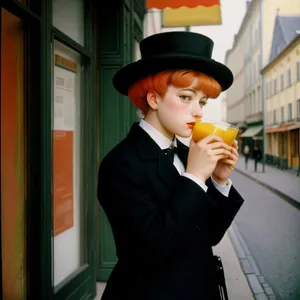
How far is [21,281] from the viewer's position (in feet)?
8.87

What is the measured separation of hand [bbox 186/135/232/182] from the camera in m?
1.50

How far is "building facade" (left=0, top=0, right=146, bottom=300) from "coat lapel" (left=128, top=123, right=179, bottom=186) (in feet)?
3.60

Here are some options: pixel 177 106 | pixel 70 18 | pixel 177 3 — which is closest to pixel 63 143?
pixel 70 18

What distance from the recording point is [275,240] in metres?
6.30

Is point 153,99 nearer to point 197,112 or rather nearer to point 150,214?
point 197,112

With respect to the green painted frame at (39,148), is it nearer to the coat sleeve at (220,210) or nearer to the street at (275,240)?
the coat sleeve at (220,210)

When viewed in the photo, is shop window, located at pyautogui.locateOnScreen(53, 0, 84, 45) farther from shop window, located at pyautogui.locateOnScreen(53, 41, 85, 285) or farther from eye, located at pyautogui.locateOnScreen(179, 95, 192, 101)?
eye, located at pyautogui.locateOnScreen(179, 95, 192, 101)

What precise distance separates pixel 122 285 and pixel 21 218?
1.24 metres

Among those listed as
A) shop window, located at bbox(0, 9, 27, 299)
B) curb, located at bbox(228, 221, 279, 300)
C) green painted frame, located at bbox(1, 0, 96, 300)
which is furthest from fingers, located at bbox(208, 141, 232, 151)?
curb, located at bbox(228, 221, 279, 300)

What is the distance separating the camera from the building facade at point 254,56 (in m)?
3.94

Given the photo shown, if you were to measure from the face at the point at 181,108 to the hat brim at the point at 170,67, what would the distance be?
0.30ft

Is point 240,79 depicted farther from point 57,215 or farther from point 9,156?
point 9,156

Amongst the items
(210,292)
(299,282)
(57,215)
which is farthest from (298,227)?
(210,292)

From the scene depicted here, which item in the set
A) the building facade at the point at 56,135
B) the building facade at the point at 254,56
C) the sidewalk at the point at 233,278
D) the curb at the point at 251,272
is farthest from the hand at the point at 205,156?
the curb at the point at 251,272
